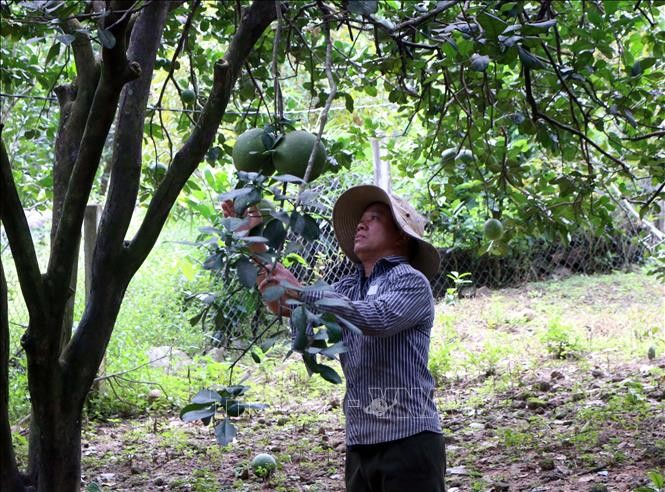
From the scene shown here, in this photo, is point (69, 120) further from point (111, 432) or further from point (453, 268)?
point (453, 268)

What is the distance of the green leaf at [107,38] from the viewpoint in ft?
5.39

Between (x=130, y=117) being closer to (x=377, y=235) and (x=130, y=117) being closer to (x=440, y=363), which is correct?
(x=377, y=235)

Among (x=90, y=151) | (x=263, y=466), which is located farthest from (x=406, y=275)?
(x=263, y=466)

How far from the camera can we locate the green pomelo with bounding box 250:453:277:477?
397 centimetres

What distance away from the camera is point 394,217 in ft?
8.36

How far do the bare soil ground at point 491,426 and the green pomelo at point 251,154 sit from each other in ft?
4.28

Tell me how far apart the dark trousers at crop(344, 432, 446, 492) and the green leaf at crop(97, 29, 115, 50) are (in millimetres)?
1341

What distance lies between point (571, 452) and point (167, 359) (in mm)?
3599

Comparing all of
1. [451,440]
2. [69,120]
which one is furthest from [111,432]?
[69,120]

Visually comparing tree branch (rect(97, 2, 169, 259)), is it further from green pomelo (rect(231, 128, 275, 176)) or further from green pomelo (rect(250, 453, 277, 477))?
green pomelo (rect(250, 453, 277, 477))

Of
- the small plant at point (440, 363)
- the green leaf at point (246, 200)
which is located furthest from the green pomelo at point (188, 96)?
the small plant at point (440, 363)

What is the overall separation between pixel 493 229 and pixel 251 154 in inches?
77.4

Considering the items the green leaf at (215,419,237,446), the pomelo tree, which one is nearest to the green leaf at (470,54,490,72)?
the pomelo tree

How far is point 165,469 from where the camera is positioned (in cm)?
426
